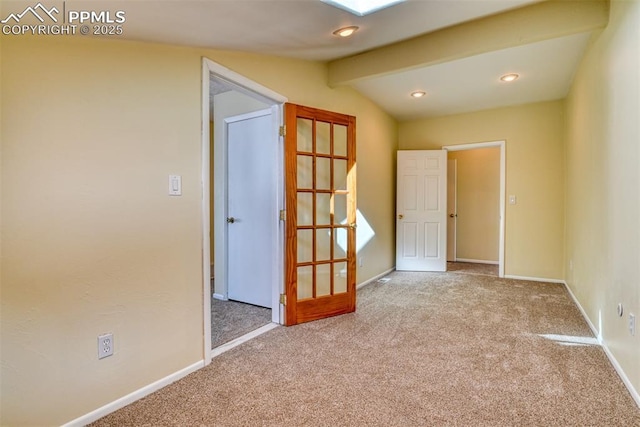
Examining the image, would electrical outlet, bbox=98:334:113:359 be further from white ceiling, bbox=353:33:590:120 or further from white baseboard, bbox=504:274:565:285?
white baseboard, bbox=504:274:565:285

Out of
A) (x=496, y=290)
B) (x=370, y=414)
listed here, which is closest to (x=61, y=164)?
(x=370, y=414)

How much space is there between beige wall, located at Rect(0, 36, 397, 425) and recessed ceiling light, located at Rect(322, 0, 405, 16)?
89 cm

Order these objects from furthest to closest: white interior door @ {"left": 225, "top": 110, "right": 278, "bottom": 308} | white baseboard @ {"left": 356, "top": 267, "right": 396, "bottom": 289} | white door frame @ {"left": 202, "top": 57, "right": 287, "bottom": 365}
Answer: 1. white baseboard @ {"left": 356, "top": 267, "right": 396, "bottom": 289}
2. white interior door @ {"left": 225, "top": 110, "right": 278, "bottom": 308}
3. white door frame @ {"left": 202, "top": 57, "right": 287, "bottom": 365}

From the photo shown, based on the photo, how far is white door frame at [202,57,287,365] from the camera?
216 cm

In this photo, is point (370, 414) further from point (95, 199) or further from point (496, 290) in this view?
point (496, 290)

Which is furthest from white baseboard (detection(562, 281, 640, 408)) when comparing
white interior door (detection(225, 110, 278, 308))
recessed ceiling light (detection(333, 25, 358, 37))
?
recessed ceiling light (detection(333, 25, 358, 37))

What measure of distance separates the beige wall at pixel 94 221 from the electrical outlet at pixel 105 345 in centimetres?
3

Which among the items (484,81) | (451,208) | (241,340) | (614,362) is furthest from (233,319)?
(451,208)

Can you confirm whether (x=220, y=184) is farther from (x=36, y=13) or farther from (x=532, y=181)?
(x=532, y=181)

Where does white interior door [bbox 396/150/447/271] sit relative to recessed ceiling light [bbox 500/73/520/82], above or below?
below

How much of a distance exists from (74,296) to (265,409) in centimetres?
110

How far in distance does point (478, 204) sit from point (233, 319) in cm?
510

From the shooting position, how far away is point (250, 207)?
11.6 ft

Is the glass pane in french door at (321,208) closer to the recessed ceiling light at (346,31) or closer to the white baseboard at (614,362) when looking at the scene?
the recessed ceiling light at (346,31)
